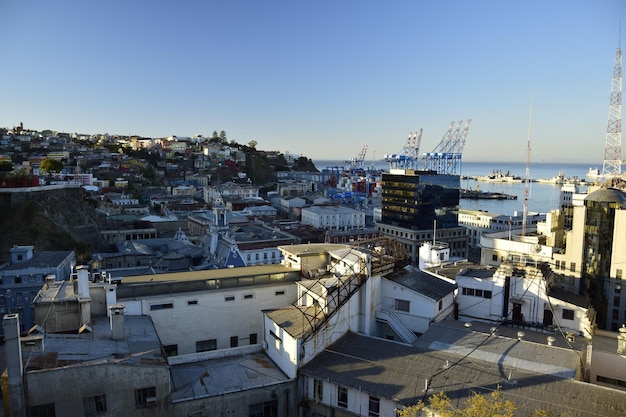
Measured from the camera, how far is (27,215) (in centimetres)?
3931

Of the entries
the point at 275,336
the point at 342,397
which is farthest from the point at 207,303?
the point at 342,397

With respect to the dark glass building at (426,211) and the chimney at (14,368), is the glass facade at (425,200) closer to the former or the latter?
the dark glass building at (426,211)

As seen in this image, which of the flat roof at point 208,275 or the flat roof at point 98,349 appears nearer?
the flat roof at point 98,349

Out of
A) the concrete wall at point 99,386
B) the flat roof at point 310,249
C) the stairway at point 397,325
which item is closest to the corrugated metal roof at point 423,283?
the stairway at point 397,325

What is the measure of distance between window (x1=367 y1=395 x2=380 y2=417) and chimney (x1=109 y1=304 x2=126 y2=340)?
25.1 feet

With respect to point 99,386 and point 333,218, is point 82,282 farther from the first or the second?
point 333,218

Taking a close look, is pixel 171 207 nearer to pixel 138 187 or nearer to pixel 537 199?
pixel 138 187

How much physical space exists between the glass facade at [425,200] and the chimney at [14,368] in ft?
159

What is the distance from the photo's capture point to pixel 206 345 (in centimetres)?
1716

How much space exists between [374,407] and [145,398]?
240 inches

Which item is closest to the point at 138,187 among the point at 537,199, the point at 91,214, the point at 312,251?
the point at 91,214

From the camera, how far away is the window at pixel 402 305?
16.9m

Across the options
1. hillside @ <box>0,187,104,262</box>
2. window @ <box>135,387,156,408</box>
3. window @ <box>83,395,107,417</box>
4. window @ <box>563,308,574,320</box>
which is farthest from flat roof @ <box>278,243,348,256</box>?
hillside @ <box>0,187,104,262</box>

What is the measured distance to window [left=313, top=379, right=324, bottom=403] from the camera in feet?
42.6
